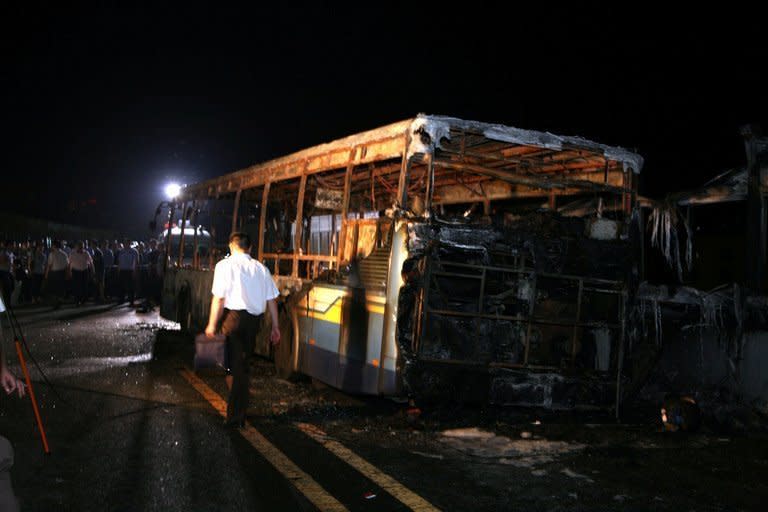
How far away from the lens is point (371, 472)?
5133mm

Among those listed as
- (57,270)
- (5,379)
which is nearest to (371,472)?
(5,379)

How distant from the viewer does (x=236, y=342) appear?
6.34 meters

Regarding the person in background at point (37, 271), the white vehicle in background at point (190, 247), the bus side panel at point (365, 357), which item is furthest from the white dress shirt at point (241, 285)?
the person in background at point (37, 271)

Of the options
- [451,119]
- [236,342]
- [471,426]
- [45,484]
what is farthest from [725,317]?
[45,484]

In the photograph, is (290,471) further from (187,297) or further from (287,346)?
(187,297)

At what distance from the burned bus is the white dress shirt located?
1.17 m

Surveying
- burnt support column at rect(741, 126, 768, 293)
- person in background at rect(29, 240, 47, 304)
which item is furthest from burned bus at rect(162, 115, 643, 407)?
person in background at rect(29, 240, 47, 304)

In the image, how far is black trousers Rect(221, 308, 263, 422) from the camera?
20.6 feet

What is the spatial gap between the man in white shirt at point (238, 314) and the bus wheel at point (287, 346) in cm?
234

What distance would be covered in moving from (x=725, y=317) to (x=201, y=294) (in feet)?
28.1

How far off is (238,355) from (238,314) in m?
0.37

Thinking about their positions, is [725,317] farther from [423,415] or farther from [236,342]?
[236,342]

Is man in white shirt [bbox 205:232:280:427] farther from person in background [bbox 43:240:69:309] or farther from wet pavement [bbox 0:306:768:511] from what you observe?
person in background [bbox 43:240:69:309]

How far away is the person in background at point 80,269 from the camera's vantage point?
19.6 meters
